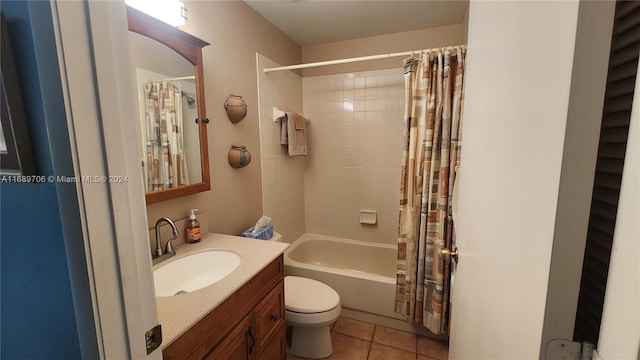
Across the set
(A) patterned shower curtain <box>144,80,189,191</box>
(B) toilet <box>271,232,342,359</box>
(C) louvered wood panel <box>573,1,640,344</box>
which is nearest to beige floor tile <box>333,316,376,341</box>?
(B) toilet <box>271,232,342,359</box>

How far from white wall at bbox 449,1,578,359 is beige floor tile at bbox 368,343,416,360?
1077 mm

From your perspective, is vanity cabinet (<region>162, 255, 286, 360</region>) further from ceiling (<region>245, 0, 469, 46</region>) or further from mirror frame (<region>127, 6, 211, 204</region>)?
ceiling (<region>245, 0, 469, 46</region>)

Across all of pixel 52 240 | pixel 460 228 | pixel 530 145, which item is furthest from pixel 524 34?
pixel 52 240

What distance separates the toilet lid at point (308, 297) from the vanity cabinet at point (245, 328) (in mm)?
210

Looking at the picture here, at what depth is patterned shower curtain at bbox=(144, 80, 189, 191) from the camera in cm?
122

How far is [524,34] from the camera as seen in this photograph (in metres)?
0.48

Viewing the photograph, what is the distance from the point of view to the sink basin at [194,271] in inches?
46.2

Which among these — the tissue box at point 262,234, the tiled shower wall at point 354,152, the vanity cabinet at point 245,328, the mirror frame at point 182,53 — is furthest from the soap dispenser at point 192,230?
the tiled shower wall at point 354,152

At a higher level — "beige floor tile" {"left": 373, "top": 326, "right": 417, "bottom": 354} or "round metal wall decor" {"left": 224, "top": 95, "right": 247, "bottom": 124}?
"round metal wall decor" {"left": 224, "top": 95, "right": 247, "bottom": 124}

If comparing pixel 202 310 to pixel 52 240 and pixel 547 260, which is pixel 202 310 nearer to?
pixel 52 240

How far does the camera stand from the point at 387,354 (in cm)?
179

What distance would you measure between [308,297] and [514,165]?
1.51 metres

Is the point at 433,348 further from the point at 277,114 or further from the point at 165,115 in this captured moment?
the point at 165,115

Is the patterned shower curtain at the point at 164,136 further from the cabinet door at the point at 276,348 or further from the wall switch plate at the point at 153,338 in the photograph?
the cabinet door at the point at 276,348
